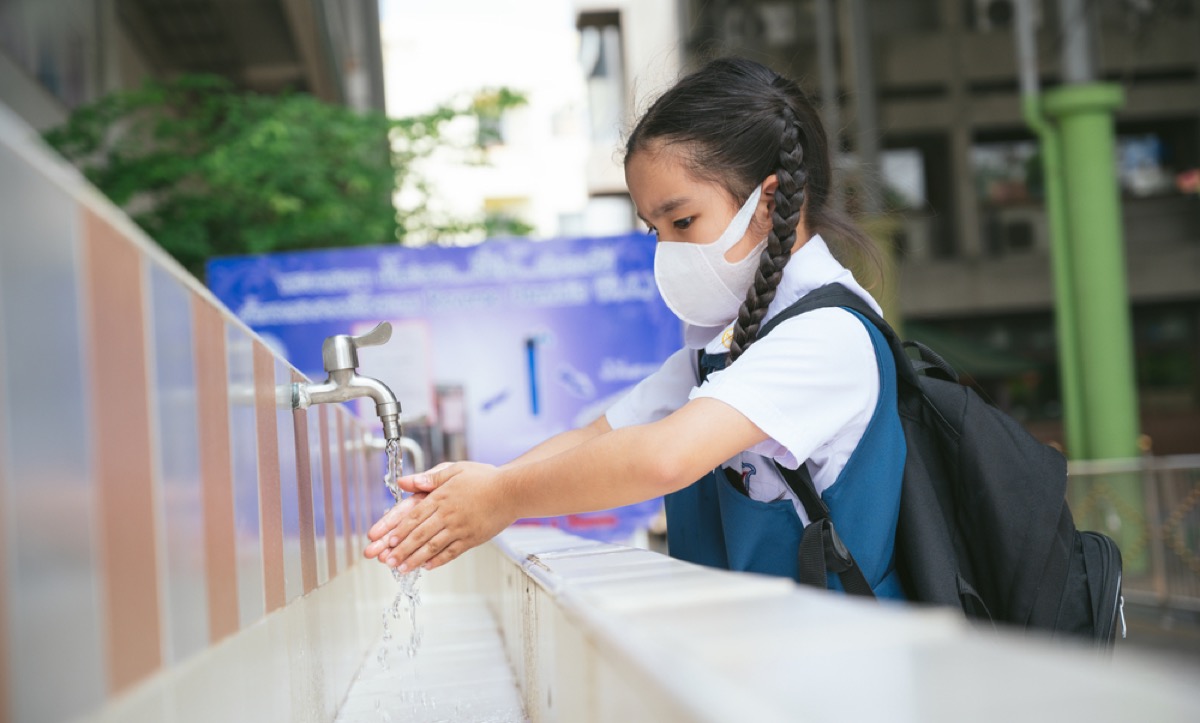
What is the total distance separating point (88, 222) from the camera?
2.81 ft

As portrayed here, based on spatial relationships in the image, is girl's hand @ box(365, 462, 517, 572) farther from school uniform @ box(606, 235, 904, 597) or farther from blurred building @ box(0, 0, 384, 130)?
blurred building @ box(0, 0, 384, 130)

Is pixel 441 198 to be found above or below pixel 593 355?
above

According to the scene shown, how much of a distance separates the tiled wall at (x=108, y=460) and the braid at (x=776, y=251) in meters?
0.87

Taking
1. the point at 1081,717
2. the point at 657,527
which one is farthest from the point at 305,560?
the point at 657,527

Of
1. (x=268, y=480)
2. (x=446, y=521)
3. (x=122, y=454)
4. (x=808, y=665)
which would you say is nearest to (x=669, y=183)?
(x=446, y=521)

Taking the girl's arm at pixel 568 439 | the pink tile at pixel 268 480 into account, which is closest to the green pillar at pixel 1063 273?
the girl's arm at pixel 568 439

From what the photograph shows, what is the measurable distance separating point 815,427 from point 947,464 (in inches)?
9.7

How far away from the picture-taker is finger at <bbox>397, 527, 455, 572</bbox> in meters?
1.92

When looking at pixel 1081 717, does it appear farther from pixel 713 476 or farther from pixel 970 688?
pixel 713 476

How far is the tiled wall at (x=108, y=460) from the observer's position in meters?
0.70

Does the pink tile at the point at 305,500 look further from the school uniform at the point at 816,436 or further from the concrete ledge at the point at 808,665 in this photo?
the concrete ledge at the point at 808,665

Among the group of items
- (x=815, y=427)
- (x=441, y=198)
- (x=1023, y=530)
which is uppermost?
(x=441, y=198)

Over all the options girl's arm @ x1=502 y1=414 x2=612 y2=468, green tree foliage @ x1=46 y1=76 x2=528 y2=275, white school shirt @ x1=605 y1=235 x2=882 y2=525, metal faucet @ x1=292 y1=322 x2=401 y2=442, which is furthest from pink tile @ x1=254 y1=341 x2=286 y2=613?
green tree foliage @ x1=46 y1=76 x2=528 y2=275

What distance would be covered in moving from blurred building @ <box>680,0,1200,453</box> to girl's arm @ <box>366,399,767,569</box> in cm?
1742
